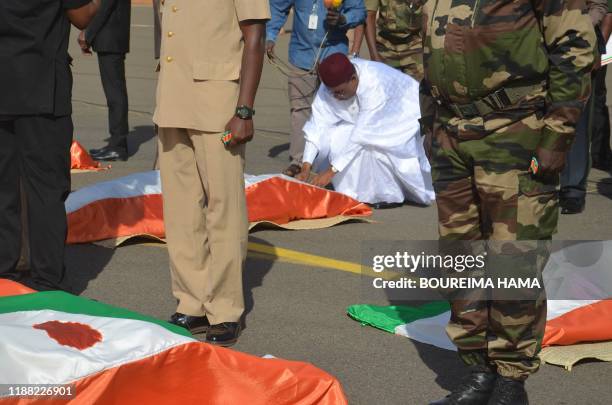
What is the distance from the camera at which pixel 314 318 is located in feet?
19.9

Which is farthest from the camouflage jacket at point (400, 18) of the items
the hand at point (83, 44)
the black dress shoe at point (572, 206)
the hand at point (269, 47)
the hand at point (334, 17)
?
the hand at point (83, 44)

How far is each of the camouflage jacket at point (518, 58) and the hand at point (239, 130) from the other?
109 centimetres

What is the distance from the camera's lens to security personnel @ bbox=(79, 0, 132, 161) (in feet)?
32.9

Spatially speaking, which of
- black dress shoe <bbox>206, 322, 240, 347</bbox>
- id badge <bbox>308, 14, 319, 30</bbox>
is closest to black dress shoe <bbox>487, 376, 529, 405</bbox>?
black dress shoe <bbox>206, 322, 240, 347</bbox>

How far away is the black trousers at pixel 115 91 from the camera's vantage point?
1031cm

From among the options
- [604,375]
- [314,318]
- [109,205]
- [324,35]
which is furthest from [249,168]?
[604,375]

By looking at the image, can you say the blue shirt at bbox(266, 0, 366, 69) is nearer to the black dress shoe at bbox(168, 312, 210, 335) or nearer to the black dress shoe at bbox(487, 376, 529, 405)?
the black dress shoe at bbox(168, 312, 210, 335)

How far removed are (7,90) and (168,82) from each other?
0.91m

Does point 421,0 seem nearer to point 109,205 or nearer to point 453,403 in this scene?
point 109,205

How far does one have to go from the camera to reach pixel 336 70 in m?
8.66

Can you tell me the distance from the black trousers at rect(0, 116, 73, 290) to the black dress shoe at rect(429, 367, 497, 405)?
7.75 ft

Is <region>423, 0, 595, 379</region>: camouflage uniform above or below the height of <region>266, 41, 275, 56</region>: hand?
above

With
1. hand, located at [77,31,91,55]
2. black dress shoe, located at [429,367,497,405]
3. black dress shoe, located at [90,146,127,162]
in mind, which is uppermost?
hand, located at [77,31,91,55]

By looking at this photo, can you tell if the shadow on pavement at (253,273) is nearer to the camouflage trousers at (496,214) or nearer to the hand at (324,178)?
the hand at (324,178)
